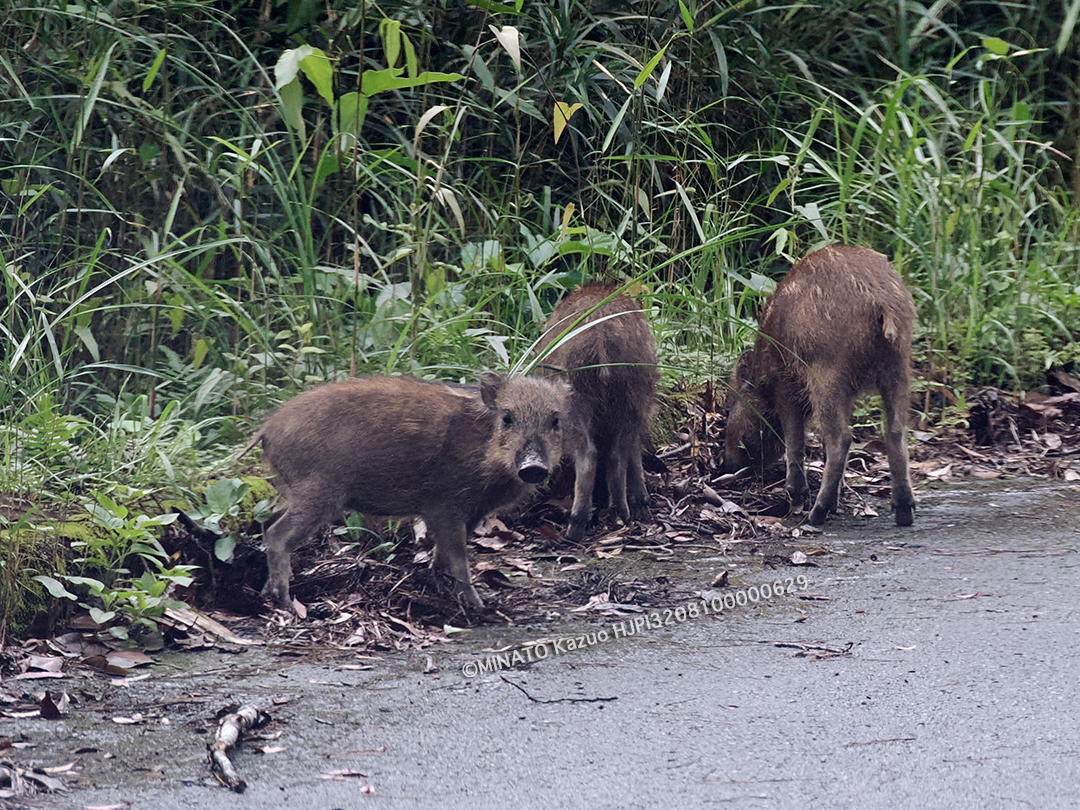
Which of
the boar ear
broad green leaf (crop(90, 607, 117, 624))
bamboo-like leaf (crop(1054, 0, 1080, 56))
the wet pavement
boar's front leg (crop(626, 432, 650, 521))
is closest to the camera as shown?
the wet pavement

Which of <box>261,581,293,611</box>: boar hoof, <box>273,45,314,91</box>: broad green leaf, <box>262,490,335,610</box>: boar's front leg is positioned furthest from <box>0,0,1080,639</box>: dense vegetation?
<box>261,581,293,611</box>: boar hoof

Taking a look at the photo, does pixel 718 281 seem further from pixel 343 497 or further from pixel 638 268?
pixel 343 497

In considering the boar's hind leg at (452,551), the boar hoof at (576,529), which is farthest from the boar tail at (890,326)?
the boar's hind leg at (452,551)

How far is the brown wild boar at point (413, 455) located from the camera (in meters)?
4.38

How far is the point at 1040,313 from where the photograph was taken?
→ 7121 millimetres

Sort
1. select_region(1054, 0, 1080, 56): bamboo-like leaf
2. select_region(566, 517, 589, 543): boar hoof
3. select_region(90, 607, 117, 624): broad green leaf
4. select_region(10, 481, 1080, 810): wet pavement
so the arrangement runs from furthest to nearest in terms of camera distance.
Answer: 1. select_region(1054, 0, 1080, 56): bamboo-like leaf
2. select_region(566, 517, 589, 543): boar hoof
3. select_region(90, 607, 117, 624): broad green leaf
4. select_region(10, 481, 1080, 810): wet pavement

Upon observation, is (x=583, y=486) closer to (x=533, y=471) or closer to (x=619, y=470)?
(x=619, y=470)

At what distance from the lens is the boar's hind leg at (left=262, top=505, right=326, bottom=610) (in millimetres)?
4301

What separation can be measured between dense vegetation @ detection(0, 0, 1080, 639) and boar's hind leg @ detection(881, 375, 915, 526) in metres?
0.86

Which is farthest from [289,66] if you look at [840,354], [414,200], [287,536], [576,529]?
[840,354]

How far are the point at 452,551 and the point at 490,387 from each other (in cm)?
60

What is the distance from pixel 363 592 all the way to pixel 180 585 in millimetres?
608

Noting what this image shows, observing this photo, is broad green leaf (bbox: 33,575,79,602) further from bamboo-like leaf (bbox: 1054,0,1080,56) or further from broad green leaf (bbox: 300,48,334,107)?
bamboo-like leaf (bbox: 1054,0,1080,56)

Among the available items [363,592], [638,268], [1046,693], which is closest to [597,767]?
[1046,693]
